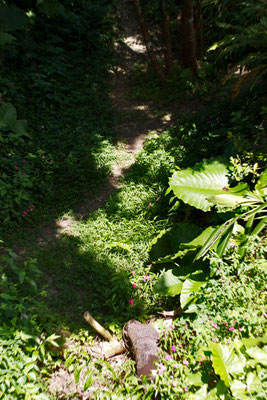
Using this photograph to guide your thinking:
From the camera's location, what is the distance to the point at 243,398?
5.03ft

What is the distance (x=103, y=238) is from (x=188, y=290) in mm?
1595

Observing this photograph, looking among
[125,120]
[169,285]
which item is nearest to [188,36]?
[125,120]

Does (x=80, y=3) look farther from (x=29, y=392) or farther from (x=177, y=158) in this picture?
(x=29, y=392)

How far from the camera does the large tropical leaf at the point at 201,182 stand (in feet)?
9.61

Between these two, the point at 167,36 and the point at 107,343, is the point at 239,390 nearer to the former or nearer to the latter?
the point at 107,343

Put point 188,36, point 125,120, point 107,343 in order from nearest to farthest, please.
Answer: point 107,343
point 125,120
point 188,36

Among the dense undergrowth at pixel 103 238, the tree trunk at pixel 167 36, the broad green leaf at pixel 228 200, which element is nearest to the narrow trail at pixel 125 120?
the dense undergrowth at pixel 103 238

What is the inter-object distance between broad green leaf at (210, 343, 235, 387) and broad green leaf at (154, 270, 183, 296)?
79 cm

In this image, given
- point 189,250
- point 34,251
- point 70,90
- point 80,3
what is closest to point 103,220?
point 34,251

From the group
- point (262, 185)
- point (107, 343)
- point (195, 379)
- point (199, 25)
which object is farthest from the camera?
point (199, 25)

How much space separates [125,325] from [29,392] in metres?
1.00

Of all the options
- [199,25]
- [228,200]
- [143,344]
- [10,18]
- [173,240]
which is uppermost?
[199,25]

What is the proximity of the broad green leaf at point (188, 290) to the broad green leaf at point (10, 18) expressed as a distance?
6125 mm

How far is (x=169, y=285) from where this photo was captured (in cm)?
267
